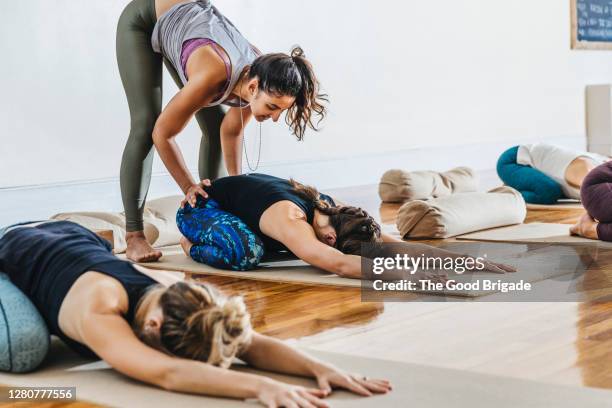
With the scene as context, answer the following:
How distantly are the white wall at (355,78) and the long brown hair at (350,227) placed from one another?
1.85 meters

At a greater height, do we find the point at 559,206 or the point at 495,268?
the point at 495,268

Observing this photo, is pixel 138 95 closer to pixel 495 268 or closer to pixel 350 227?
pixel 350 227

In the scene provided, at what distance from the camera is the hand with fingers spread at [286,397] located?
1.65 meters

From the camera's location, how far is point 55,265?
211 centimetres

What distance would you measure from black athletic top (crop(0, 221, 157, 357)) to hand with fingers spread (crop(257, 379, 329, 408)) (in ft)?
1.20

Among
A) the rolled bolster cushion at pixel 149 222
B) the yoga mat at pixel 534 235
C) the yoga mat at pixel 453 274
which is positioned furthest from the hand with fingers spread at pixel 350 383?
the rolled bolster cushion at pixel 149 222

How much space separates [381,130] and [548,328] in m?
3.92

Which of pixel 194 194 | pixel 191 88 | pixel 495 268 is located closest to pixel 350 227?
pixel 495 268

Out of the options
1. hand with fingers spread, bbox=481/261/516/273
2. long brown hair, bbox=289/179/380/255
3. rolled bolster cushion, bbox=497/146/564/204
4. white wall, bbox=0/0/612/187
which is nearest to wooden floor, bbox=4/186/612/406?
long brown hair, bbox=289/179/380/255

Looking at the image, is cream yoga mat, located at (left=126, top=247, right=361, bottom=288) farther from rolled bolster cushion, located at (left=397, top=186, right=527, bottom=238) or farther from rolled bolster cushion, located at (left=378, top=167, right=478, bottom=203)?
rolled bolster cushion, located at (left=378, top=167, right=478, bottom=203)

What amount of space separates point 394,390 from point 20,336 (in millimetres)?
801

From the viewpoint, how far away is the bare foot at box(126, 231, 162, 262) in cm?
344

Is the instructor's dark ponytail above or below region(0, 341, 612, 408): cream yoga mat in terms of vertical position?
above

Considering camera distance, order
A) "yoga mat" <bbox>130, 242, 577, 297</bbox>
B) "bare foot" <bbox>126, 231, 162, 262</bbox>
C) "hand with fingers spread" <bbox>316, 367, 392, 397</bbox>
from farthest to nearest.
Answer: "bare foot" <bbox>126, 231, 162, 262</bbox> < "yoga mat" <bbox>130, 242, 577, 297</bbox> < "hand with fingers spread" <bbox>316, 367, 392, 397</bbox>
